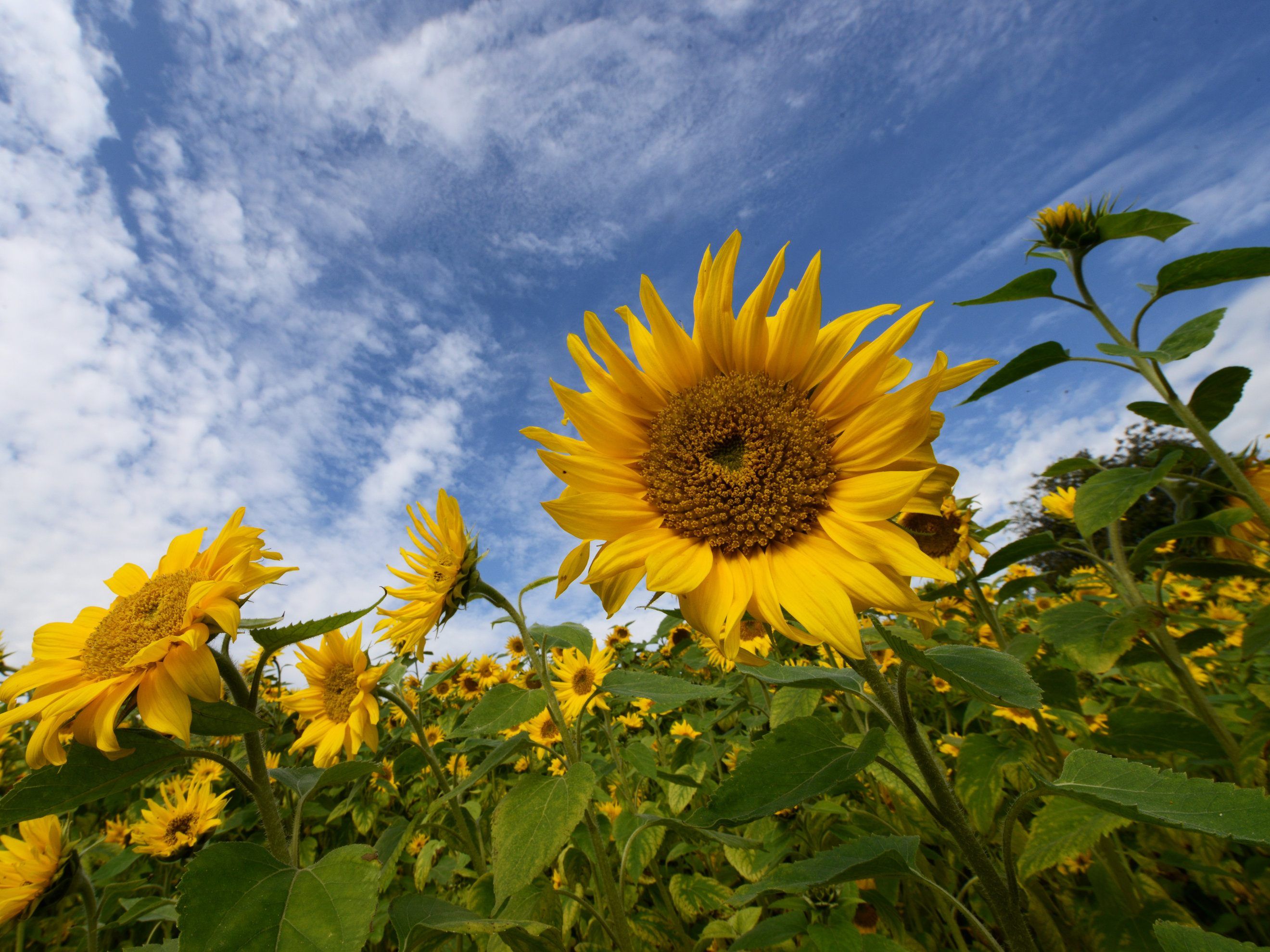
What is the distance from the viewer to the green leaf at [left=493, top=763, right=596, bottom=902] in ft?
4.24

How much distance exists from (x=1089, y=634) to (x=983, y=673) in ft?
4.34

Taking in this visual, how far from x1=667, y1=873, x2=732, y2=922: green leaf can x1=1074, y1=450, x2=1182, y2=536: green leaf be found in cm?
187

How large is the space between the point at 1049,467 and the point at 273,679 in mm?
5521

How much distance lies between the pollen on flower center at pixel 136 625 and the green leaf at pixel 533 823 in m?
1.00

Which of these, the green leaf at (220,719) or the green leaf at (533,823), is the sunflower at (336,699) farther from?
the green leaf at (533,823)

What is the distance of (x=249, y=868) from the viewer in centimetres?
126

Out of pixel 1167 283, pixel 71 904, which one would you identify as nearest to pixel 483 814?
pixel 71 904

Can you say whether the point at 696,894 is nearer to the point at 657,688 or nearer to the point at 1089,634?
the point at 657,688

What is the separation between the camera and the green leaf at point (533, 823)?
1.29 metres

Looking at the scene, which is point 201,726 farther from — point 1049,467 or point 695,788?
point 1049,467

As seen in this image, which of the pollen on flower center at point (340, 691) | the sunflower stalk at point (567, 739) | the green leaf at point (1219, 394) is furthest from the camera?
the pollen on flower center at point (340, 691)

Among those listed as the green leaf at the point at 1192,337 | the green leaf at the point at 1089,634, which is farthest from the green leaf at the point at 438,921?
the green leaf at the point at 1192,337

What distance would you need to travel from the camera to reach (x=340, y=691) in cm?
289

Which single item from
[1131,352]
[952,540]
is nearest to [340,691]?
[952,540]
